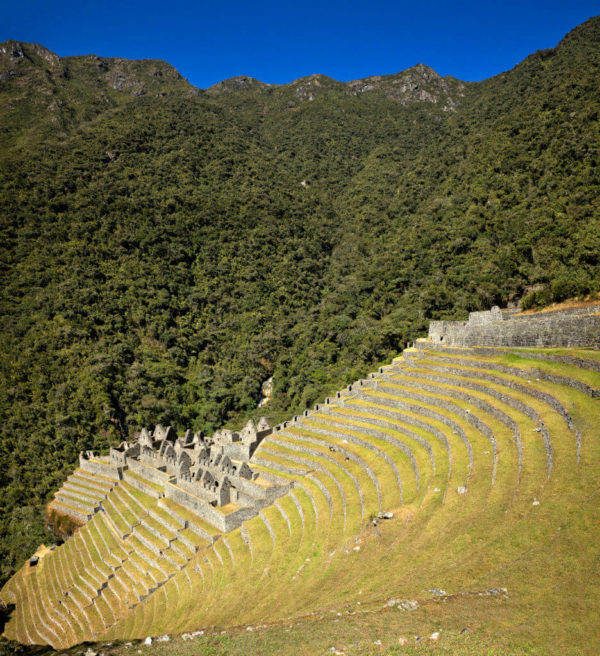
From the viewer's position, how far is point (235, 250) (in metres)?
75.1

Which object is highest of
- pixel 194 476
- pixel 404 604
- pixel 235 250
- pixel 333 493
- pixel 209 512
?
pixel 235 250

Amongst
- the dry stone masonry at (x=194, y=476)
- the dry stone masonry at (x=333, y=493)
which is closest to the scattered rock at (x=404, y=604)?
the dry stone masonry at (x=333, y=493)

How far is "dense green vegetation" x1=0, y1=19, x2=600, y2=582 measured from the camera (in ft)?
131

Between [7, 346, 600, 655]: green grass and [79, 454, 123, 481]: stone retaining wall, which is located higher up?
[7, 346, 600, 655]: green grass

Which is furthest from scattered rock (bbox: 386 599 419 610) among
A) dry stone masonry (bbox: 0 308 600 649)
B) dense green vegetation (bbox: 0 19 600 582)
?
dense green vegetation (bbox: 0 19 600 582)

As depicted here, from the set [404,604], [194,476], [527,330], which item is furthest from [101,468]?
[527,330]

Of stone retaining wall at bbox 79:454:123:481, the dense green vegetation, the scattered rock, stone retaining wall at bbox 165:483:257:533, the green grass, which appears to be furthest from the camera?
the dense green vegetation

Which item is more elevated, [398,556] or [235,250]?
[235,250]

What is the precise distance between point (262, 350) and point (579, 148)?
42909 millimetres

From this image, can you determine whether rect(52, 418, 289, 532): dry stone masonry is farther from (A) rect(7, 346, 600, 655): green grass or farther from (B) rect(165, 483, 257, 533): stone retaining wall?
(A) rect(7, 346, 600, 655): green grass

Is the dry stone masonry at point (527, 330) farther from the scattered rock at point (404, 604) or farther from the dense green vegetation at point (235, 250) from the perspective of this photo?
the scattered rock at point (404, 604)

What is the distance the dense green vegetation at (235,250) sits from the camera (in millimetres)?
39844

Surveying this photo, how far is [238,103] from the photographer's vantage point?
145m

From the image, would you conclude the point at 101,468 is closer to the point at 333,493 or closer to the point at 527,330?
the point at 333,493
